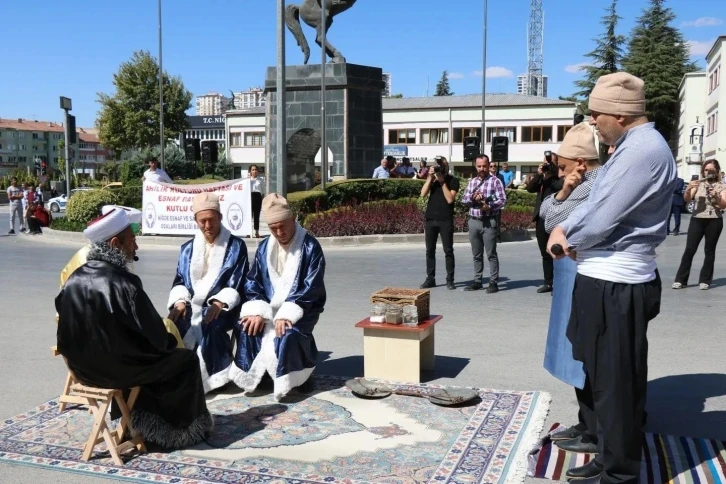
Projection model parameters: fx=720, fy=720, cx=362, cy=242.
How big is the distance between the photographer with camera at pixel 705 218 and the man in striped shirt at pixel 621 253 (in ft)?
22.0

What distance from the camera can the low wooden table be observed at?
5770 mm

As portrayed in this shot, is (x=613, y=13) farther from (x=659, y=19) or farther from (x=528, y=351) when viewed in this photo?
(x=528, y=351)

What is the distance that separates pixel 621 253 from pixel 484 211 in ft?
21.6

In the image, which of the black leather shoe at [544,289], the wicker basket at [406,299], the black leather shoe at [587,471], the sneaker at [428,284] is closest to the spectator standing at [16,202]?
the sneaker at [428,284]

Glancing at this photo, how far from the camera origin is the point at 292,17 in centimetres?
2345

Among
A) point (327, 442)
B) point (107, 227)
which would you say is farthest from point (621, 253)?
point (107, 227)

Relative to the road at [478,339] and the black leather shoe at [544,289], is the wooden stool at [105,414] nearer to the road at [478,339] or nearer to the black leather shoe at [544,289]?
the road at [478,339]

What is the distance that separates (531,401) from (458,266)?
753 centimetres

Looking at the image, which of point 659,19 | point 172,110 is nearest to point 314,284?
point 172,110

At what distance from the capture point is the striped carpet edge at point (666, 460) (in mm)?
3906

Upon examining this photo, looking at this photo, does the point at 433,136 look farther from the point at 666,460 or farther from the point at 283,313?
the point at 666,460

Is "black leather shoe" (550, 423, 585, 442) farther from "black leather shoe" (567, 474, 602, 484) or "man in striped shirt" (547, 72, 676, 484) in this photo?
"man in striped shirt" (547, 72, 676, 484)

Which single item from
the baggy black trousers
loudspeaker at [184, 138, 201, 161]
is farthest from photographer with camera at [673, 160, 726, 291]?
loudspeaker at [184, 138, 201, 161]

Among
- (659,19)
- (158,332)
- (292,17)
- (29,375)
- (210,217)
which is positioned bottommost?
(29,375)
